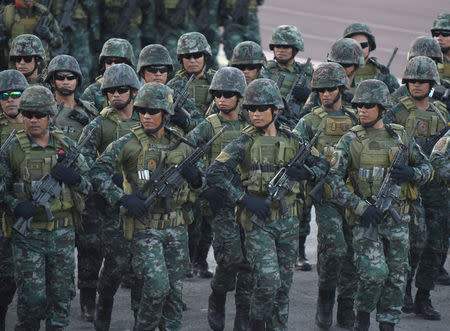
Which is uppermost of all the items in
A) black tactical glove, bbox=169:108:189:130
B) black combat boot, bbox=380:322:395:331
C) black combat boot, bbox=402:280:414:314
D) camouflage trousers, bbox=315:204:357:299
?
black tactical glove, bbox=169:108:189:130

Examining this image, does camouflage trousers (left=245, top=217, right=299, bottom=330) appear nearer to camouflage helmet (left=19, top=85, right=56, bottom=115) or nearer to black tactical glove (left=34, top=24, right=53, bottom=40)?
camouflage helmet (left=19, top=85, right=56, bottom=115)

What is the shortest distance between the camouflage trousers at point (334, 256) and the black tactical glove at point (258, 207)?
3.97ft

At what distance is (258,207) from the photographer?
380 inches

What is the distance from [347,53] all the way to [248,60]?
1.08 m

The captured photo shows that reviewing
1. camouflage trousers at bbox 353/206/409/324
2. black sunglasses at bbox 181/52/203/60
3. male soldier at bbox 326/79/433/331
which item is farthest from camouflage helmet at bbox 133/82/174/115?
black sunglasses at bbox 181/52/203/60


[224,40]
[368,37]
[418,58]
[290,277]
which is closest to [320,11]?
[224,40]

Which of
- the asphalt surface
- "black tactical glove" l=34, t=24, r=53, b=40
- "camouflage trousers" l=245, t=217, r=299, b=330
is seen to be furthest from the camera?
the asphalt surface

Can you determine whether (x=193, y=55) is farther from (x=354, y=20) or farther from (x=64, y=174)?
(x=354, y=20)

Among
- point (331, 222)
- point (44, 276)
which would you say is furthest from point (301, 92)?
point (44, 276)

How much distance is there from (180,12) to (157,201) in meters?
9.40

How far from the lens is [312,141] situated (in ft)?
33.2

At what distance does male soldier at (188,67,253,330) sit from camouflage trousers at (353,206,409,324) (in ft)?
3.48

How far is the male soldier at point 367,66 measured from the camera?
1330 centimetres

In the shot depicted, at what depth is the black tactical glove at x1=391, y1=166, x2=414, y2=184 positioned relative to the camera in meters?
9.99
